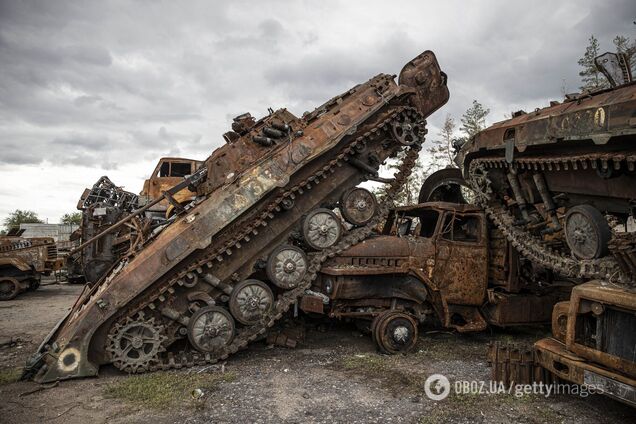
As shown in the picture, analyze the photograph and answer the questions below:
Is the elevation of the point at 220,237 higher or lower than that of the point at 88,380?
higher

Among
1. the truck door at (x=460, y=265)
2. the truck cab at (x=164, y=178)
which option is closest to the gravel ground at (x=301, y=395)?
the truck door at (x=460, y=265)

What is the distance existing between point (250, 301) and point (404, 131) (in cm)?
465

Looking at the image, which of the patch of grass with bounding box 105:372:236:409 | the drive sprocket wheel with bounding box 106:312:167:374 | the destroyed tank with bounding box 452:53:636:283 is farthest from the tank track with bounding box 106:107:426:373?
the destroyed tank with bounding box 452:53:636:283

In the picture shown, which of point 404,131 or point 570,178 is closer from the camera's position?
point 570,178

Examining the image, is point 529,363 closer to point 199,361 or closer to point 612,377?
point 612,377

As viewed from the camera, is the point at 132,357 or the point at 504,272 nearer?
the point at 132,357

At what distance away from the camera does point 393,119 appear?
9.29 metres

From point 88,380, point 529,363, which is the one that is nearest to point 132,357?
point 88,380

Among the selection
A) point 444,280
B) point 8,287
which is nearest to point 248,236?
point 444,280

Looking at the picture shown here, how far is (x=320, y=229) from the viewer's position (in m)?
8.35

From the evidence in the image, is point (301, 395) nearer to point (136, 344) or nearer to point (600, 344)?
point (136, 344)

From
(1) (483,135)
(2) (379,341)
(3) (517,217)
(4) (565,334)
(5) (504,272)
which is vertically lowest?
(2) (379,341)

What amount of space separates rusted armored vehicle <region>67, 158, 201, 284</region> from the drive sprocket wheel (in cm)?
686

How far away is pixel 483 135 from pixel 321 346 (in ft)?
15.8
